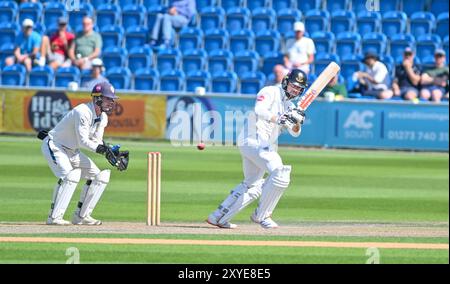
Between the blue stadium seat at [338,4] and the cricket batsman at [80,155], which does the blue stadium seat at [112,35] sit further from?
the cricket batsman at [80,155]

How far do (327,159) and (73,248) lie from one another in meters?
10.8

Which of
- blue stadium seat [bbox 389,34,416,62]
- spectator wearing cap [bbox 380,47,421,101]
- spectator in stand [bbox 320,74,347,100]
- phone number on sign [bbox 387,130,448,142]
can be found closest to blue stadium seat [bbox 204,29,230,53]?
spectator in stand [bbox 320,74,347,100]

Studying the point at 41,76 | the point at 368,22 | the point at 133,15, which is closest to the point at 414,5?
the point at 368,22

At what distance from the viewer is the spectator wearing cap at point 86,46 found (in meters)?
24.0

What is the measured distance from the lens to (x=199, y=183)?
55.0 ft

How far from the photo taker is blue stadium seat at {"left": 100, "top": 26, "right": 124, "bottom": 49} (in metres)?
25.5

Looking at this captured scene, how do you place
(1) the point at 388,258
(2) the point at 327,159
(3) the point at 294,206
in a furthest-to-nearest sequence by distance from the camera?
(2) the point at 327,159
(3) the point at 294,206
(1) the point at 388,258

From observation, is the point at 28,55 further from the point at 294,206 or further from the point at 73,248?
the point at 73,248

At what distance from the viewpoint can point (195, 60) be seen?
2473 cm

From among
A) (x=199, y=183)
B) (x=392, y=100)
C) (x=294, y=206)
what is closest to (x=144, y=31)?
(x=392, y=100)

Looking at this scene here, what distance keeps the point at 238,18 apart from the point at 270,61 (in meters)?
1.71

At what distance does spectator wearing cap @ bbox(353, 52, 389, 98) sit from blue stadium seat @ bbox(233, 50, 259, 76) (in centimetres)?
241

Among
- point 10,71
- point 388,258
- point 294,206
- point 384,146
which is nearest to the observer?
point 388,258

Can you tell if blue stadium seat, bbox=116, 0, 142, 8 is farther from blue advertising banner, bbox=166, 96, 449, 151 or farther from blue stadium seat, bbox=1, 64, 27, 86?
blue advertising banner, bbox=166, 96, 449, 151
